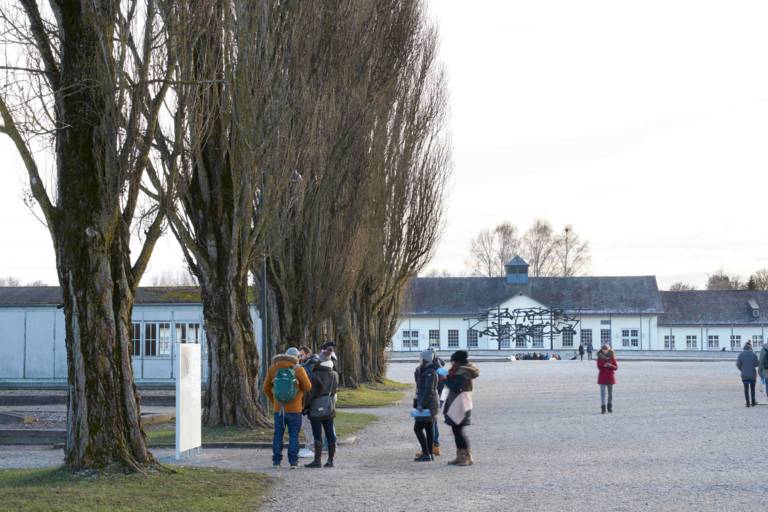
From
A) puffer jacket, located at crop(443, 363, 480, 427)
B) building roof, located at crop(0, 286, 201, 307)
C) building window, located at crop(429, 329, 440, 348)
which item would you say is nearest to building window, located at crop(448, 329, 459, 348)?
building window, located at crop(429, 329, 440, 348)

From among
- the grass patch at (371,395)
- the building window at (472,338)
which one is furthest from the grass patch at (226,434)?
the building window at (472,338)

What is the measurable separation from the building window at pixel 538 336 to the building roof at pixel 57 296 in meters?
58.3

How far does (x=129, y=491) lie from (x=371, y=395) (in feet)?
71.3

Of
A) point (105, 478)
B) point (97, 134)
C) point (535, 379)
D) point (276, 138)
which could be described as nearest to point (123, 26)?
→ point (97, 134)

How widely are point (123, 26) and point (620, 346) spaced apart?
90.5m

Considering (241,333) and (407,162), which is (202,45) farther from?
(407,162)

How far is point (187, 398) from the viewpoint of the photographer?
15.3m

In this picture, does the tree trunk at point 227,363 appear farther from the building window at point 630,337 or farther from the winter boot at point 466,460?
the building window at point 630,337

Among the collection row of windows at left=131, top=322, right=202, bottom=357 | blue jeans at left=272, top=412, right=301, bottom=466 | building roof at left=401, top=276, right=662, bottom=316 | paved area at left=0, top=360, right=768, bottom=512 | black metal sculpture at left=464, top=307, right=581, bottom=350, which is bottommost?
paved area at left=0, top=360, right=768, bottom=512

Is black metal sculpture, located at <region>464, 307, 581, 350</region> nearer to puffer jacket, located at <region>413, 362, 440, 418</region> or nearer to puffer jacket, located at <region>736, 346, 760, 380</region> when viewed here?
puffer jacket, located at <region>736, 346, 760, 380</region>

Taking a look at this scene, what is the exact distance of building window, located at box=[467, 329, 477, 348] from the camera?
336ft

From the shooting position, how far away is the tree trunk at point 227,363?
19453 millimetres

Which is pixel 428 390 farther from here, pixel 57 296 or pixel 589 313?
pixel 589 313

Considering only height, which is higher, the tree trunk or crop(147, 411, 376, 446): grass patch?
the tree trunk
